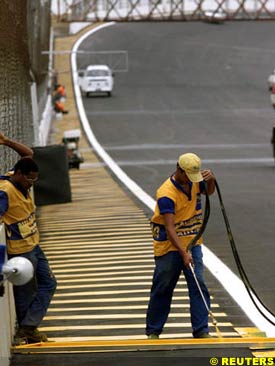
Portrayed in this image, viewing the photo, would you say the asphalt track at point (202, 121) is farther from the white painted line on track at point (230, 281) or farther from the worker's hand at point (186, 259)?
the worker's hand at point (186, 259)

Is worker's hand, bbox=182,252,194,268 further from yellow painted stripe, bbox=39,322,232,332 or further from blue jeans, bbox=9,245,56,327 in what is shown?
yellow painted stripe, bbox=39,322,232,332

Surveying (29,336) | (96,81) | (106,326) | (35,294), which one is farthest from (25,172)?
(96,81)

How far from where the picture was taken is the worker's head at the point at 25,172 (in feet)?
29.1

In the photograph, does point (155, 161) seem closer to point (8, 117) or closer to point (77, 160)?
point (77, 160)

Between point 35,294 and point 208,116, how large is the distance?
4284 cm

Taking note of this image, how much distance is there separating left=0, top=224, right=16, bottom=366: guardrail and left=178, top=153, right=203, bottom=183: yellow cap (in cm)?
162

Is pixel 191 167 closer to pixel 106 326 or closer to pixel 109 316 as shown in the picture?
pixel 106 326

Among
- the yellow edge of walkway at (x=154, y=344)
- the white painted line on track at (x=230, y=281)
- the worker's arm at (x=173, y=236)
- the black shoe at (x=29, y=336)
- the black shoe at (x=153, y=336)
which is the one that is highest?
the worker's arm at (x=173, y=236)

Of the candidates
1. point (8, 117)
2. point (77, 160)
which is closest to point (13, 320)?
point (8, 117)

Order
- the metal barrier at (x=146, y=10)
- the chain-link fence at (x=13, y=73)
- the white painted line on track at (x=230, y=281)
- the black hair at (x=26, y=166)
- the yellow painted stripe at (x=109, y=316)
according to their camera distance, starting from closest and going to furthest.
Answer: the black hair at (x=26, y=166), the white painted line on track at (x=230, y=281), the yellow painted stripe at (x=109, y=316), the chain-link fence at (x=13, y=73), the metal barrier at (x=146, y=10)

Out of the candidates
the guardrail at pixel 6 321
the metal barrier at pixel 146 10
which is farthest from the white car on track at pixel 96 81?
the guardrail at pixel 6 321

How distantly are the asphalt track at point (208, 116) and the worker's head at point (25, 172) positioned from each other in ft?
11.7

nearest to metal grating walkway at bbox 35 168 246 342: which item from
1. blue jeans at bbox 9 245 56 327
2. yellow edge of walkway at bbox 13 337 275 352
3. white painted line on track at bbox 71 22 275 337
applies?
white painted line on track at bbox 71 22 275 337

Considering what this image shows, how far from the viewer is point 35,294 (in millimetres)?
9180
